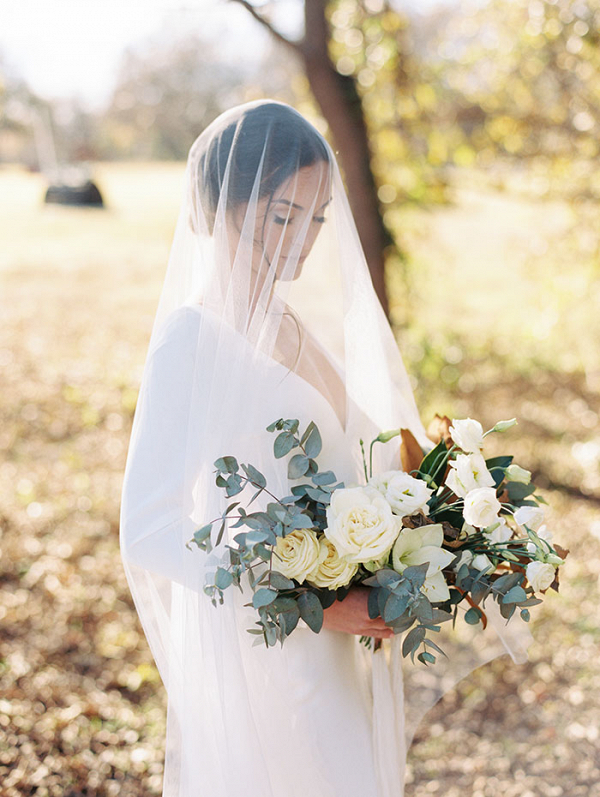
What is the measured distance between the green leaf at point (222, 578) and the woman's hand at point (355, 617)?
0.28 meters

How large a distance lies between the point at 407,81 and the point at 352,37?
691 mm

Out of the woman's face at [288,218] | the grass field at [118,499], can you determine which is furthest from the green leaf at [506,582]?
the grass field at [118,499]

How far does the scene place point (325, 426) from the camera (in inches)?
65.2

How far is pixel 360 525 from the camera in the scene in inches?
54.2

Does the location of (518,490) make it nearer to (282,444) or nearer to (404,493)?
(404,493)

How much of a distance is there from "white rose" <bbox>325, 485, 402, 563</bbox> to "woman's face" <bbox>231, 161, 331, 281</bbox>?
1.77 ft

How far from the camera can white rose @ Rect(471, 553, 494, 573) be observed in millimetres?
1484

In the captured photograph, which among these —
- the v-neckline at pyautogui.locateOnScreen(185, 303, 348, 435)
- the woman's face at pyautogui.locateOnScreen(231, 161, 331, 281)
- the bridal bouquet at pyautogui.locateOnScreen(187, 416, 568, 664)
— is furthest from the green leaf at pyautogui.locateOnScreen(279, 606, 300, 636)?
the woman's face at pyautogui.locateOnScreen(231, 161, 331, 281)

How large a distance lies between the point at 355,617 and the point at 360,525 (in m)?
0.27

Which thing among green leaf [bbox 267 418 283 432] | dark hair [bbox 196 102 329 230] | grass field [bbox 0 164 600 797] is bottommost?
grass field [bbox 0 164 600 797]

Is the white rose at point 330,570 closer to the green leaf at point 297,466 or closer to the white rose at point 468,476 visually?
the green leaf at point 297,466

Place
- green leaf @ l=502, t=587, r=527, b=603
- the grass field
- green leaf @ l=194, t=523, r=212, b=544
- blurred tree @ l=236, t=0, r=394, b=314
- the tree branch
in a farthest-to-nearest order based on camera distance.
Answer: blurred tree @ l=236, t=0, r=394, b=314
the tree branch
the grass field
green leaf @ l=502, t=587, r=527, b=603
green leaf @ l=194, t=523, r=212, b=544

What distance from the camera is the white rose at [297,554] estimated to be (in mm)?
1393

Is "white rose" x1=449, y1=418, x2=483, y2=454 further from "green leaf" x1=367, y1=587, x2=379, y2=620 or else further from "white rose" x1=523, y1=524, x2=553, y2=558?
"green leaf" x1=367, y1=587, x2=379, y2=620
